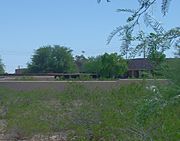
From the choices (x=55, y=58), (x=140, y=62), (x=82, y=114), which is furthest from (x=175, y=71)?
(x=55, y=58)

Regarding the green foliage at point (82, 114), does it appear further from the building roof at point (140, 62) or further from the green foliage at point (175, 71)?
the building roof at point (140, 62)

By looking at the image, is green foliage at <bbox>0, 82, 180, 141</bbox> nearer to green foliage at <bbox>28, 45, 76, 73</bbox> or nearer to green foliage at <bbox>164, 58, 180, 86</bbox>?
green foliage at <bbox>164, 58, 180, 86</bbox>

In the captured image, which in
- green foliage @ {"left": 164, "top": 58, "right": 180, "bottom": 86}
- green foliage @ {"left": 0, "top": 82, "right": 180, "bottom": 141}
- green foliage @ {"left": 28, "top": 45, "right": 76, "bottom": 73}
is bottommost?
green foliage @ {"left": 0, "top": 82, "right": 180, "bottom": 141}

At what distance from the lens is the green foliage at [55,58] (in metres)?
74.8

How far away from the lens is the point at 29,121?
13109 mm

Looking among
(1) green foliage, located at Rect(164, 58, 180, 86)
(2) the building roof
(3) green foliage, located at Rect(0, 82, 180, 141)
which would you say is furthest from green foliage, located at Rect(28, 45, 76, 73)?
(2) the building roof

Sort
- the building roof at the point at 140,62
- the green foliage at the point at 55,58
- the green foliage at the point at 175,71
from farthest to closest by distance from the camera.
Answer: the green foliage at the point at 55,58
the green foliage at the point at 175,71
the building roof at the point at 140,62

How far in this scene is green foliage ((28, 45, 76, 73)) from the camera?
7475 cm

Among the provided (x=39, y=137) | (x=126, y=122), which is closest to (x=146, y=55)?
(x=126, y=122)

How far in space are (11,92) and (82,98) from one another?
6.83 m

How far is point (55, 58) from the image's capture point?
7594cm

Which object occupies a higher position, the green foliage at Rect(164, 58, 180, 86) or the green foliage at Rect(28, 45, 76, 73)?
the green foliage at Rect(28, 45, 76, 73)

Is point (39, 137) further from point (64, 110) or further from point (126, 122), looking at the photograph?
point (126, 122)

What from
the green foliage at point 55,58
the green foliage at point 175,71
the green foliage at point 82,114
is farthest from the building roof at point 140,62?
the green foliage at point 55,58
